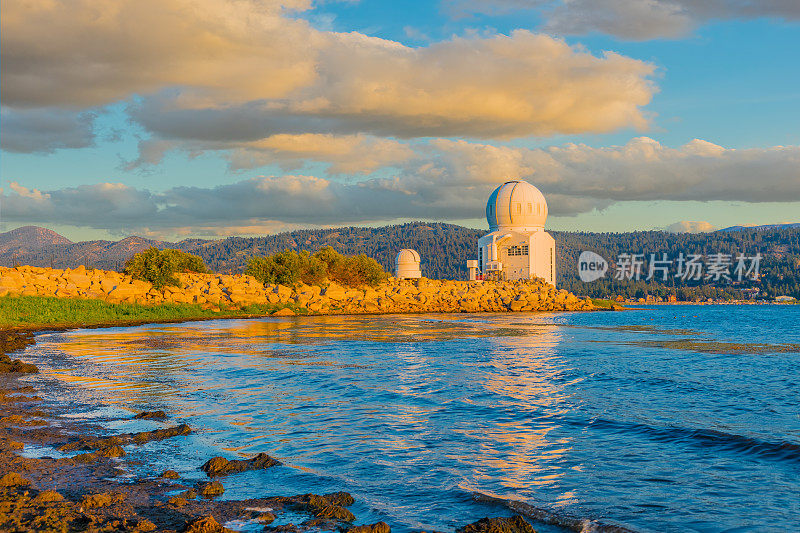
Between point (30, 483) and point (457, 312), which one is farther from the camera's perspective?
point (457, 312)

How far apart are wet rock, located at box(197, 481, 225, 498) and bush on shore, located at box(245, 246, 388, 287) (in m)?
57.9

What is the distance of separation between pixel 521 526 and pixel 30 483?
5.68 metres

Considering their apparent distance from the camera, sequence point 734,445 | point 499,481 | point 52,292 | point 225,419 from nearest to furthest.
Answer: point 499,481, point 734,445, point 225,419, point 52,292

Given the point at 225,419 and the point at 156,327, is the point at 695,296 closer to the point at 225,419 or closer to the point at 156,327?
the point at 156,327

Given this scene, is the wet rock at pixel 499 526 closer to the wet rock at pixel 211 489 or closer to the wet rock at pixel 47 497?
the wet rock at pixel 211 489

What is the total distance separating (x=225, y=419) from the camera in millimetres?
12242

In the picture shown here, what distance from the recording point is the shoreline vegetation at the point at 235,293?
4191 centimetres

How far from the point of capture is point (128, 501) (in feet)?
22.8

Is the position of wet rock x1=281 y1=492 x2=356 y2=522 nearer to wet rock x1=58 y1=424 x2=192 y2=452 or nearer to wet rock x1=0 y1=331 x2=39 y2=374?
wet rock x1=58 y1=424 x2=192 y2=452

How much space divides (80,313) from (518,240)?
209 feet

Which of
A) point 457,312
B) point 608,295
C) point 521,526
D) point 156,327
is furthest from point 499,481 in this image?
point 608,295

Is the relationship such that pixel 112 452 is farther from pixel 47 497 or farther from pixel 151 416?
pixel 151 416

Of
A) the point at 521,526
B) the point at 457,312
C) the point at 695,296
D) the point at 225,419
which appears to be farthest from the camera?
the point at 695,296

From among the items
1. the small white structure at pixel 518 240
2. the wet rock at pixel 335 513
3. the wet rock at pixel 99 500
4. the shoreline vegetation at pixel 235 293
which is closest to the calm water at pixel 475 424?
the wet rock at pixel 335 513
